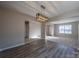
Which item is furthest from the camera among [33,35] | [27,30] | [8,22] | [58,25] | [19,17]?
[58,25]

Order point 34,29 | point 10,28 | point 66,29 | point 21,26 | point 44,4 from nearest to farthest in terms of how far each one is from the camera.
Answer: point 44,4 < point 10,28 < point 21,26 < point 34,29 < point 66,29

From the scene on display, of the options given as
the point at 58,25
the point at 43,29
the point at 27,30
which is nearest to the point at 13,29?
the point at 27,30

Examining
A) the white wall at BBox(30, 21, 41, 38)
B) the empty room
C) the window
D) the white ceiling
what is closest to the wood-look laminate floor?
the empty room

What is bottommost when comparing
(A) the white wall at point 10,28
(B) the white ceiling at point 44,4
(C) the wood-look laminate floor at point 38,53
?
(C) the wood-look laminate floor at point 38,53

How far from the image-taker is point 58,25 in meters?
14.4

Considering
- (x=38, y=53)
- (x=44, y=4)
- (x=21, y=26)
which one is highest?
(x=44, y=4)

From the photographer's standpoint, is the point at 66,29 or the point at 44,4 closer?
the point at 44,4

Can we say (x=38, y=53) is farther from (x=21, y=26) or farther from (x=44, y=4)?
(x=21, y=26)

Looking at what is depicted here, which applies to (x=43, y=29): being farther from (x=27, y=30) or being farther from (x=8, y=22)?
(x=8, y=22)

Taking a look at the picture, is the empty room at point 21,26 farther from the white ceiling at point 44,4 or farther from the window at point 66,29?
the window at point 66,29

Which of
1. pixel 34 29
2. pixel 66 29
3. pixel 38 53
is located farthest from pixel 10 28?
pixel 66 29

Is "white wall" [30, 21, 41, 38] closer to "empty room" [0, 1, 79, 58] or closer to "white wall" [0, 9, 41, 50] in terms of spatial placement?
"empty room" [0, 1, 79, 58]

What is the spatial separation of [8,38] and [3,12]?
63.6 inches

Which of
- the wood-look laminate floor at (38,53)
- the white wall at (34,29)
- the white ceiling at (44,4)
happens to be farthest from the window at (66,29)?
the wood-look laminate floor at (38,53)
